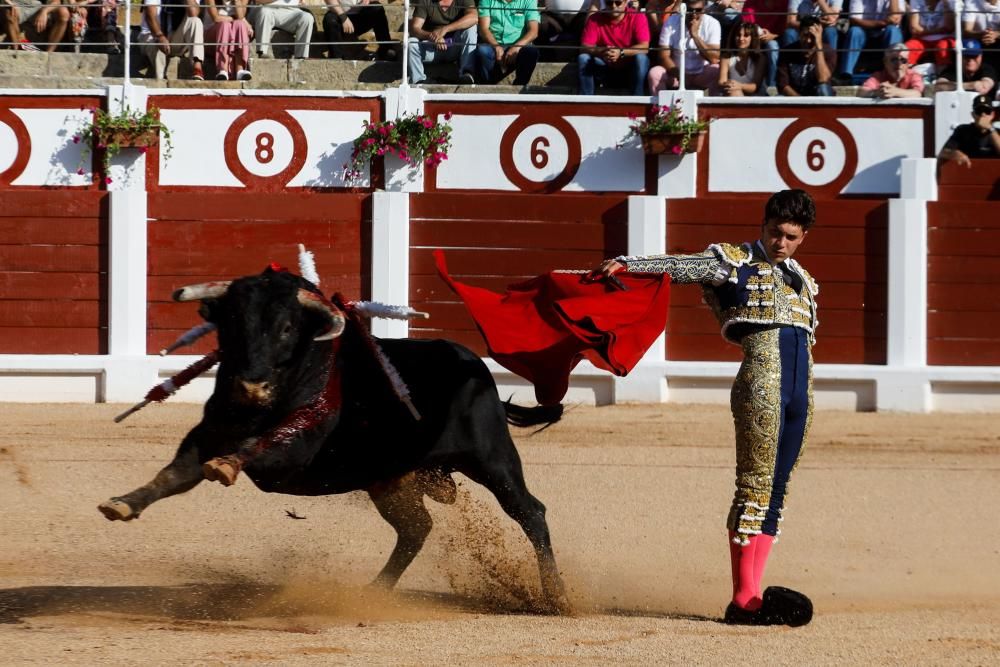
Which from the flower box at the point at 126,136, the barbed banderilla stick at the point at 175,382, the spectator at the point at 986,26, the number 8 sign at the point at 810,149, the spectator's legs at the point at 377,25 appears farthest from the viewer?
the spectator's legs at the point at 377,25

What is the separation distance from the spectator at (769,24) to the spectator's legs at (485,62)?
1579 mm

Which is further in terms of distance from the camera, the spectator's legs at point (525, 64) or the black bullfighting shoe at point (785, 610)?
the spectator's legs at point (525, 64)

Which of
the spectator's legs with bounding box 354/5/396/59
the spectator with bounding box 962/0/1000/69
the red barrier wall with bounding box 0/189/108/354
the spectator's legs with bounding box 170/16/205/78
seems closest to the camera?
the red barrier wall with bounding box 0/189/108/354

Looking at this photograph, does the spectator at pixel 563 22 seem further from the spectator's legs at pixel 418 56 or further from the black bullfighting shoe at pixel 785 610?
the black bullfighting shoe at pixel 785 610

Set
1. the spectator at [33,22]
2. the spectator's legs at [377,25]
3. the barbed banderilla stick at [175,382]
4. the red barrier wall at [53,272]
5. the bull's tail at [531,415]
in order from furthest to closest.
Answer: the spectator's legs at [377,25], the spectator at [33,22], the red barrier wall at [53,272], the bull's tail at [531,415], the barbed banderilla stick at [175,382]

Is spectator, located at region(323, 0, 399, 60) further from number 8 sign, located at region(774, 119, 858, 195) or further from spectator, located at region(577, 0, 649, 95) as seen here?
number 8 sign, located at region(774, 119, 858, 195)

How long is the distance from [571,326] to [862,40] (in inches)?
231

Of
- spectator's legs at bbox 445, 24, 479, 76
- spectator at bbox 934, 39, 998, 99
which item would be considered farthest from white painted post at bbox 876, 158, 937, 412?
spectator's legs at bbox 445, 24, 479, 76

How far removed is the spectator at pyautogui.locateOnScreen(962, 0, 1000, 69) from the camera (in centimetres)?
894

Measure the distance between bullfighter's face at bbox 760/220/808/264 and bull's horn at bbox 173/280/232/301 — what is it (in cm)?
143

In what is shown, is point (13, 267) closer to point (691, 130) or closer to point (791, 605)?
point (691, 130)

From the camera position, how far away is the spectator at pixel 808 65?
8.88 metres

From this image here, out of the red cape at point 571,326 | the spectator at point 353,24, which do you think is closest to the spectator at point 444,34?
the spectator at point 353,24

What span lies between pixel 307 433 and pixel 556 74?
5925 mm
